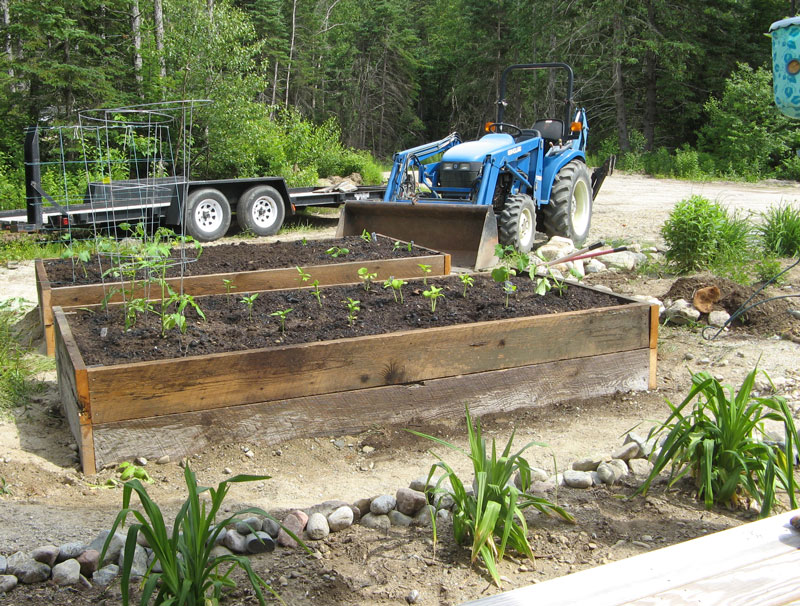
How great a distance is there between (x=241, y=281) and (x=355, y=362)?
7.27 ft

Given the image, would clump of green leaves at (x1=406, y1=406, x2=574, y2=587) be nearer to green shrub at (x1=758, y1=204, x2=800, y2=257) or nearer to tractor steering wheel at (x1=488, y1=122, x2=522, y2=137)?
green shrub at (x1=758, y1=204, x2=800, y2=257)

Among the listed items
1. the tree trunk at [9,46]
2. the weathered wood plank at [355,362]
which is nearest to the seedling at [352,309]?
the weathered wood plank at [355,362]

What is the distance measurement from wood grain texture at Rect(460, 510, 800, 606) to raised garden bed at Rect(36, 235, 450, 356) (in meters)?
4.06

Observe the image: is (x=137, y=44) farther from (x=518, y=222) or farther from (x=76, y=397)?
(x=76, y=397)

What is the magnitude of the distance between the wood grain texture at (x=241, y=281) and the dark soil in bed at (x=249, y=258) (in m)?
0.20

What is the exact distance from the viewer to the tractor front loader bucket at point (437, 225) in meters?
8.02

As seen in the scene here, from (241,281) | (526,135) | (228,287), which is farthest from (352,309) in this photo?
(526,135)

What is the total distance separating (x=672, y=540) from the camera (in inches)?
103

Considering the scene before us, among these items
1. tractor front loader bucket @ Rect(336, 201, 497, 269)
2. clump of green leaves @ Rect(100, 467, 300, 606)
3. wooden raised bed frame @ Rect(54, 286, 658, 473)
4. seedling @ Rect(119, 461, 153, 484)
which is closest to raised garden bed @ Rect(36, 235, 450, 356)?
wooden raised bed frame @ Rect(54, 286, 658, 473)

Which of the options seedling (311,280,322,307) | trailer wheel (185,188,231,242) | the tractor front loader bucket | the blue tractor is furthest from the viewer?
trailer wheel (185,188,231,242)

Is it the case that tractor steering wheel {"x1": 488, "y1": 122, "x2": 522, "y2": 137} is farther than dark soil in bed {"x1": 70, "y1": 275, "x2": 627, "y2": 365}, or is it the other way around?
tractor steering wheel {"x1": 488, "y1": 122, "x2": 522, "y2": 137}

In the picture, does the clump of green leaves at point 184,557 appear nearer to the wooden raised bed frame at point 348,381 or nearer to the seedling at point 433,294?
the wooden raised bed frame at point 348,381

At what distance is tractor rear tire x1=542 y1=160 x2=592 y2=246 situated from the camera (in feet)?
31.2

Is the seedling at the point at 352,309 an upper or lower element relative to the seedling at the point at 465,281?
lower
